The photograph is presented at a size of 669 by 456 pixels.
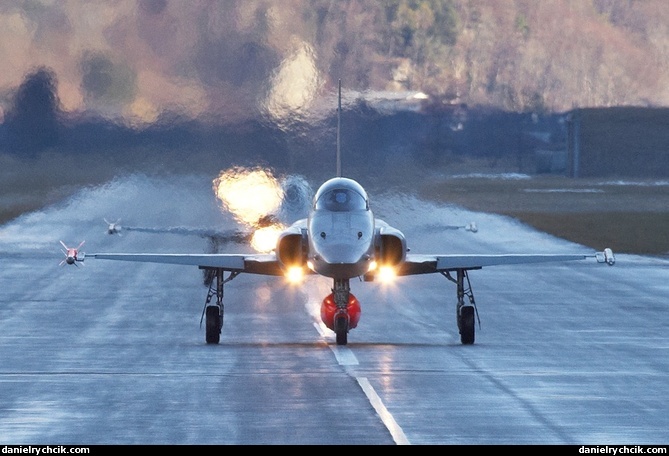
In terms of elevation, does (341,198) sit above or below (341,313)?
above

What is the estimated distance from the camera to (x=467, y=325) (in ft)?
89.5

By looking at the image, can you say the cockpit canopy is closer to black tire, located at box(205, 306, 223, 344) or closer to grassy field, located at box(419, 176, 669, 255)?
black tire, located at box(205, 306, 223, 344)

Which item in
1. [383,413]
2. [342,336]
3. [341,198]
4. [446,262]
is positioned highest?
[341,198]

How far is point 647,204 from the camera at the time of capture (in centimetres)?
5288

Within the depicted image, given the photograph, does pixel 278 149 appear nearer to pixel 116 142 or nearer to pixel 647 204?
pixel 116 142

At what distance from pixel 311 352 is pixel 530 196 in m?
25.5

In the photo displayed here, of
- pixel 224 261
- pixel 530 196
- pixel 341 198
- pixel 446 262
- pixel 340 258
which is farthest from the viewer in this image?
pixel 530 196

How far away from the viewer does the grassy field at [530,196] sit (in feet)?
140

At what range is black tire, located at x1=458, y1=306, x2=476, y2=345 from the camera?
27.3m

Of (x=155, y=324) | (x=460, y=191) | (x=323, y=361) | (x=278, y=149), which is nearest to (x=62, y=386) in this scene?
(x=323, y=361)

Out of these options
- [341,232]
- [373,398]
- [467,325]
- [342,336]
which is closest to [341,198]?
[341,232]

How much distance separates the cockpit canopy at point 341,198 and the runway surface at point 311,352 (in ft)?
7.72

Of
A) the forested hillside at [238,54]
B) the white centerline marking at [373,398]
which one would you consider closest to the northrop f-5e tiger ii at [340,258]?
the white centerline marking at [373,398]

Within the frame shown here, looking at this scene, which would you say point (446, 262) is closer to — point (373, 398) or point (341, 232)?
point (341, 232)
